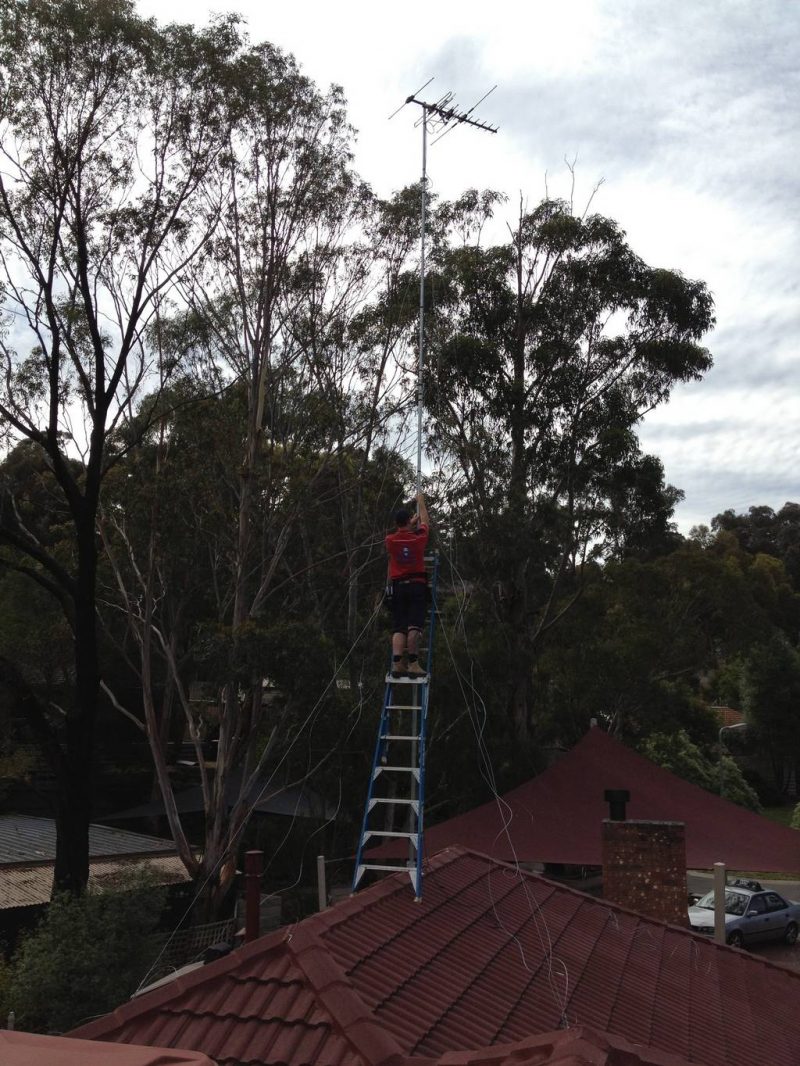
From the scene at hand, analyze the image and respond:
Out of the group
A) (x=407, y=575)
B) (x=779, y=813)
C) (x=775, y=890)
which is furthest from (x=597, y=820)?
(x=779, y=813)

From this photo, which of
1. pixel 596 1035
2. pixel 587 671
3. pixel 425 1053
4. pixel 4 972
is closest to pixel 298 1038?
pixel 425 1053

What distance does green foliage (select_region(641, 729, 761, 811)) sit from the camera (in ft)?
102

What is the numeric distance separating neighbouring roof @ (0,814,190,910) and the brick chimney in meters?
6.75

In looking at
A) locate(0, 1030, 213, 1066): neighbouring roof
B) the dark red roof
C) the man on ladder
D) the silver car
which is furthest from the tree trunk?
the silver car

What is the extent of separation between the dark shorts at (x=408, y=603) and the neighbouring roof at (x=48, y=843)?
12.6m

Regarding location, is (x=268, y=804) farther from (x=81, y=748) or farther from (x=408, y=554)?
Answer: (x=408, y=554)

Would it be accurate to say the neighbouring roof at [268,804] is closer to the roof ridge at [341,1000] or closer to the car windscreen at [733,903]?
the car windscreen at [733,903]

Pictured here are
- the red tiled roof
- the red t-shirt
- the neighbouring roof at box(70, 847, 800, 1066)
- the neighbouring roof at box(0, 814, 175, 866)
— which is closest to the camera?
the red tiled roof

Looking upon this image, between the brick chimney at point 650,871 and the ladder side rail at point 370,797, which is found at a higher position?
the ladder side rail at point 370,797

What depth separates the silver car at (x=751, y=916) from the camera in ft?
55.7

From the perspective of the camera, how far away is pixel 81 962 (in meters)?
8.76

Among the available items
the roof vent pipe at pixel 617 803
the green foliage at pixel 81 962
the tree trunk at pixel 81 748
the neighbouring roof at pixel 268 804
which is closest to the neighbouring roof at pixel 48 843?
the neighbouring roof at pixel 268 804

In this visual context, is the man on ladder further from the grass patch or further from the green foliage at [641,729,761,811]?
the grass patch

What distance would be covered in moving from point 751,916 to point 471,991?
1454 centimetres
